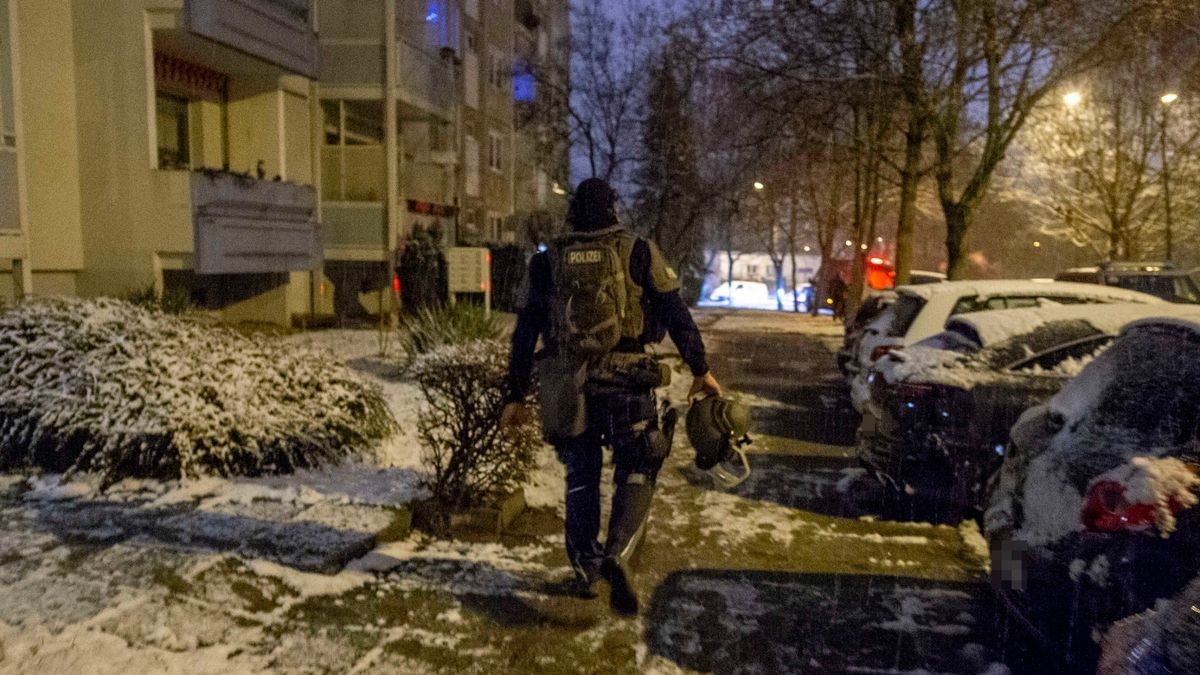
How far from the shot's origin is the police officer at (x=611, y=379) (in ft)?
14.7

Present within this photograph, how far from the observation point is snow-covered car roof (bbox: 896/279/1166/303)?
9.50m

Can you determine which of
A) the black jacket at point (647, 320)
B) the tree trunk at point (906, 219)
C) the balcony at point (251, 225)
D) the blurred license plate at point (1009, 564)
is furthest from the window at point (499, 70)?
the blurred license plate at point (1009, 564)

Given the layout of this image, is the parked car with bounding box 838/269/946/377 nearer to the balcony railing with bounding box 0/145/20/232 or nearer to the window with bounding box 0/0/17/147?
the balcony railing with bounding box 0/145/20/232

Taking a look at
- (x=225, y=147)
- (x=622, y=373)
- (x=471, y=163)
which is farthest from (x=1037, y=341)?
(x=471, y=163)

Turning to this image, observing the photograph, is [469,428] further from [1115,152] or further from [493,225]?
[493,225]

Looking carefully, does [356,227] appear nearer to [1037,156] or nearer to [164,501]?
[164,501]

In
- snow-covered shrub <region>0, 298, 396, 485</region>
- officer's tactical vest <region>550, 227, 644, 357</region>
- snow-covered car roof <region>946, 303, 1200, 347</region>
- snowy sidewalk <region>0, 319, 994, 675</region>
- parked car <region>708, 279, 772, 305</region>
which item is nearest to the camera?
snowy sidewalk <region>0, 319, 994, 675</region>

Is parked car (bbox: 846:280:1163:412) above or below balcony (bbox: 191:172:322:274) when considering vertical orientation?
below

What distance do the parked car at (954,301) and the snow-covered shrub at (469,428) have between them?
13.4 ft

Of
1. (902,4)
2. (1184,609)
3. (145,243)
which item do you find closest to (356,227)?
(145,243)

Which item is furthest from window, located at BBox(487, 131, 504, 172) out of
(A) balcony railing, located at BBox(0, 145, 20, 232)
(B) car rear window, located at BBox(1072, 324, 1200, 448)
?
(B) car rear window, located at BBox(1072, 324, 1200, 448)

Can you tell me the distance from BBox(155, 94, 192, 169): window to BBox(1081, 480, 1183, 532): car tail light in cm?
1495

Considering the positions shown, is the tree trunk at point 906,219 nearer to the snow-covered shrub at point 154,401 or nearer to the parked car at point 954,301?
the parked car at point 954,301

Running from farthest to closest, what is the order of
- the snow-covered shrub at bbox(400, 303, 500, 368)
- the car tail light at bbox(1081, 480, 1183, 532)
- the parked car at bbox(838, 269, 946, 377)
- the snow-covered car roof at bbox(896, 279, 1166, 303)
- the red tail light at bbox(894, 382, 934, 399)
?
the parked car at bbox(838, 269, 946, 377) → the snow-covered shrub at bbox(400, 303, 500, 368) → the snow-covered car roof at bbox(896, 279, 1166, 303) → the red tail light at bbox(894, 382, 934, 399) → the car tail light at bbox(1081, 480, 1183, 532)
